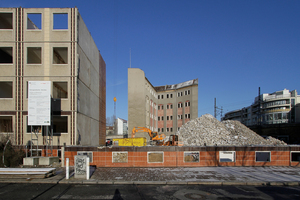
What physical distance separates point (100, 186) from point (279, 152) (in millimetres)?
12553

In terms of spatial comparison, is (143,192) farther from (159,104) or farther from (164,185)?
(159,104)

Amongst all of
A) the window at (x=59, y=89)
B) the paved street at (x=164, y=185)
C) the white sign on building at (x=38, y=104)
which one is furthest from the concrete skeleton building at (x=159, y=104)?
the paved street at (x=164, y=185)

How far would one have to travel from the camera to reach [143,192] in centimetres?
934

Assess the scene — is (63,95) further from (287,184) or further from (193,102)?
(193,102)

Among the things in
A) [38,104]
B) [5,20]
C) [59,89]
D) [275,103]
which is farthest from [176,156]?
[275,103]

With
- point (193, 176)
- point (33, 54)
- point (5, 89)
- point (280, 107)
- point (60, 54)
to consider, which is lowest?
point (193, 176)

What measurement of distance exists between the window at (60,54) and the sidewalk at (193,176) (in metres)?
14.5

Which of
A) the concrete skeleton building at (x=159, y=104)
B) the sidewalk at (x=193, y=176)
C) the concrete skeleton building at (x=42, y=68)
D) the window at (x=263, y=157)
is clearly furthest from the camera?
the concrete skeleton building at (x=159, y=104)

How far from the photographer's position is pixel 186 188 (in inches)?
396

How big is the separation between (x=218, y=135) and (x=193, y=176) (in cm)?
2452

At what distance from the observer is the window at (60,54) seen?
23.2m

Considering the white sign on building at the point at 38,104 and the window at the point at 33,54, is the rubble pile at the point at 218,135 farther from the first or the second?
the window at the point at 33,54

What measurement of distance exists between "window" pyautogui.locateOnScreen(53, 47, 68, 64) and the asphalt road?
619 inches

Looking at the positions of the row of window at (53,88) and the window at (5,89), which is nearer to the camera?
the row of window at (53,88)
